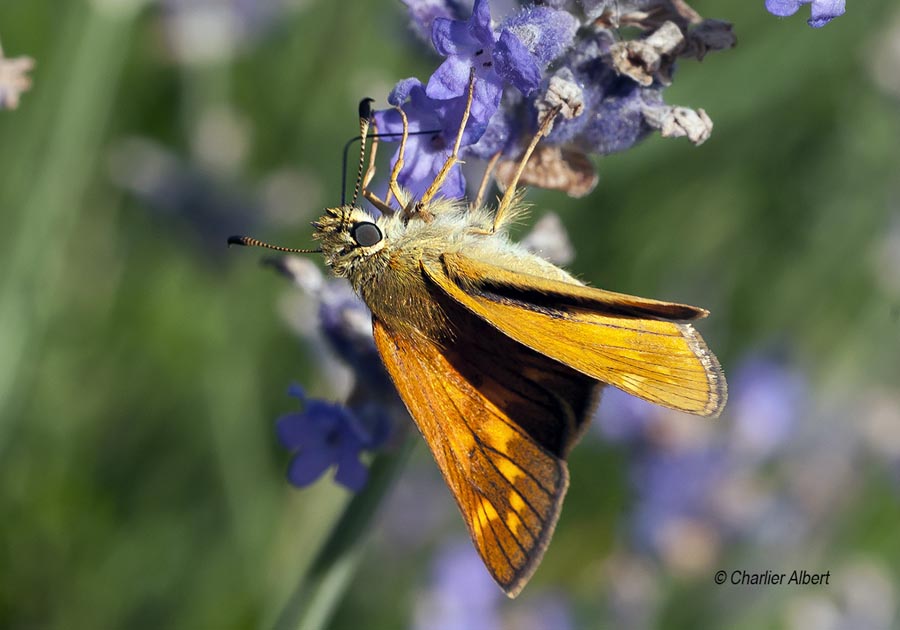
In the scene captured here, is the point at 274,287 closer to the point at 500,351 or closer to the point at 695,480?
the point at 695,480

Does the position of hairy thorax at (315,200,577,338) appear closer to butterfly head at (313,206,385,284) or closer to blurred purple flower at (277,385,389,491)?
butterfly head at (313,206,385,284)

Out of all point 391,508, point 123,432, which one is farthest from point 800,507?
point 123,432

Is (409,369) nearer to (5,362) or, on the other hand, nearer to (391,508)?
(5,362)

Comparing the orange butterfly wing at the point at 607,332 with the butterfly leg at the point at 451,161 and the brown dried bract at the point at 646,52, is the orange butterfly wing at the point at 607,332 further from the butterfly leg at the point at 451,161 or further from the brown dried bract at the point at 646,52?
the brown dried bract at the point at 646,52

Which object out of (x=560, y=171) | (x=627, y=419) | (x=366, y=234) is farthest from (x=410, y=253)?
(x=627, y=419)

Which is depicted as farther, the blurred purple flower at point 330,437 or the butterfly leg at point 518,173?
the blurred purple flower at point 330,437

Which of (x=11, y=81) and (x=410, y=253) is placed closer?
(x=11, y=81)

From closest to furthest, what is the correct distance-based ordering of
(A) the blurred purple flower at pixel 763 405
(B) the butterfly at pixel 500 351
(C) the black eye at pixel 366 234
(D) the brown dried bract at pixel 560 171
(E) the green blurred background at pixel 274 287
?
(B) the butterfly at pixel 500 351, (D) the brown dried bract at pixel 560 171, (C) the black eye at pixel 366 234, (E) the green blurred background at pixel 274 287, (A) the blurred purple flower at pixel 763 405

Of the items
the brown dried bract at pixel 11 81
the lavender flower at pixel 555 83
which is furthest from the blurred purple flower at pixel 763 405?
the brown dried bract at pixel 11 81
